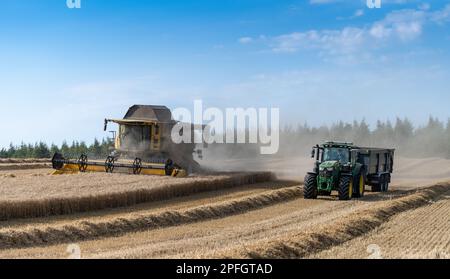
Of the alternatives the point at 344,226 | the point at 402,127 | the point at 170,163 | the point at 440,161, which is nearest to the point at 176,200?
the point at 170,163

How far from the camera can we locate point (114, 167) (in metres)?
30.4

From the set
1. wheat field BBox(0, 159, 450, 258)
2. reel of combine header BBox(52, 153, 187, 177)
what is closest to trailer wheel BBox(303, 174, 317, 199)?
wheat field BBox(0, 159, 450, 258)

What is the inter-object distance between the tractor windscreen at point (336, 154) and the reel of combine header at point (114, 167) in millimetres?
6167

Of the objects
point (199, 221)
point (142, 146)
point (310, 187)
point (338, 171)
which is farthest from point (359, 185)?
point (142, 146)

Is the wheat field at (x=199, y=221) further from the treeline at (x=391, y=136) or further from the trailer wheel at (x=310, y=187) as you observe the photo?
the treeline at (x=391, y=136)

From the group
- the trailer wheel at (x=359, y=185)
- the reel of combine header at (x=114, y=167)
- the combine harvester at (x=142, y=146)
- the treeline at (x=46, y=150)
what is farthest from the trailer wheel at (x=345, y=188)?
the treeline at (x=46, y=150)

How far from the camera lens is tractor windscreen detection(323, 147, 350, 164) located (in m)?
27.0

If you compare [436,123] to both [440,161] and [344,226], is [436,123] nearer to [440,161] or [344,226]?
[440,161]

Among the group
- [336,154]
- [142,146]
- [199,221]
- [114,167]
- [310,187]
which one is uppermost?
[142,146]

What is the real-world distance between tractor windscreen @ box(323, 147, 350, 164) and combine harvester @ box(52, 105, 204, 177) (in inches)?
274

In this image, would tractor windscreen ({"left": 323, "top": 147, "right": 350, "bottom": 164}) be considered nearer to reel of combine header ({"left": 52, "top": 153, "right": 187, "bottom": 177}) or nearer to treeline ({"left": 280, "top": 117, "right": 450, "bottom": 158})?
reel of combine header ({"left": 52, "top": 153, "right": 187, "bottom": 177})

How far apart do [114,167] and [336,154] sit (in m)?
10.1

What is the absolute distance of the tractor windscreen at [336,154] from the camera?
27.0 metres

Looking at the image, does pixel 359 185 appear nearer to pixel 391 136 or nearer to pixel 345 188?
pixel 345 188
